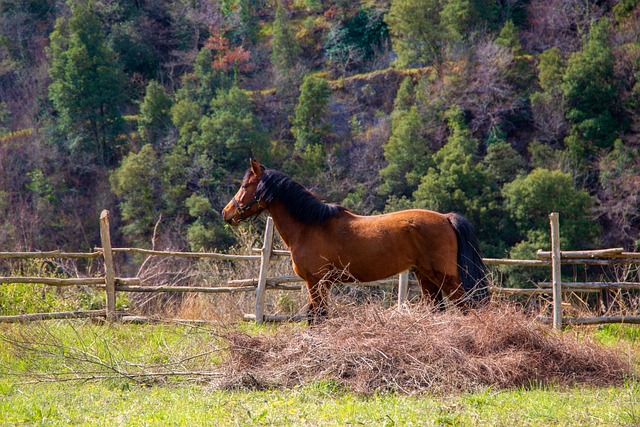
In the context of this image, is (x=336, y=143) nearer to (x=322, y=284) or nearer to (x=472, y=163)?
(x=472, y=163)

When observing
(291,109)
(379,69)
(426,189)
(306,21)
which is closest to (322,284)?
(426,189)

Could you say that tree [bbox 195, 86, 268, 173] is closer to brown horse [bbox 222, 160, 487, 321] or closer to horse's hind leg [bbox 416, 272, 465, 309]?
brown horse [bbox 222, 160, 487, 321]

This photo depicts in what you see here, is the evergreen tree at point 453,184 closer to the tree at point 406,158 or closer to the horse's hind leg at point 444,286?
the tree at point 406,158

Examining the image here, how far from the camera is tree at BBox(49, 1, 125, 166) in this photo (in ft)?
96.5

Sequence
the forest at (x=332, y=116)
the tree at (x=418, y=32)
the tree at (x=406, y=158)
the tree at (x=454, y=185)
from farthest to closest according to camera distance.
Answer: the tree at (x=418, y=32), the tree at (x=406, y=158), the forest at (x=332, y=116), the tree at (x=454, y=185)

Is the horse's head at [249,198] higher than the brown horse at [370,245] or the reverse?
higher

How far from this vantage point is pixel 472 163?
24266 mm

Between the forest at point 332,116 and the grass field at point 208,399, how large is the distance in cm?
1453

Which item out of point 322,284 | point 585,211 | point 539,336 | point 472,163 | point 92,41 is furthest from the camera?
point 92,41

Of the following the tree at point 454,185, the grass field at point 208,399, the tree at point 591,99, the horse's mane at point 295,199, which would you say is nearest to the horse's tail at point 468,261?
the grass field at point 208,399

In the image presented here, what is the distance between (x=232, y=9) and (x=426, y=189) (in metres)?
18.4

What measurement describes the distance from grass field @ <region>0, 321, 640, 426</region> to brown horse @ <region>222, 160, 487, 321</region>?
3.46ft

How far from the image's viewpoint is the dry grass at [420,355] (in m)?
6.19

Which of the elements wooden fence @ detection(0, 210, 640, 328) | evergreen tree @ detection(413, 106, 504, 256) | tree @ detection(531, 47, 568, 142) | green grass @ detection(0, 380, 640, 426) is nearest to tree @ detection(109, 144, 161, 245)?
evergreen tree @ detection(413, 106, 504, 256)
